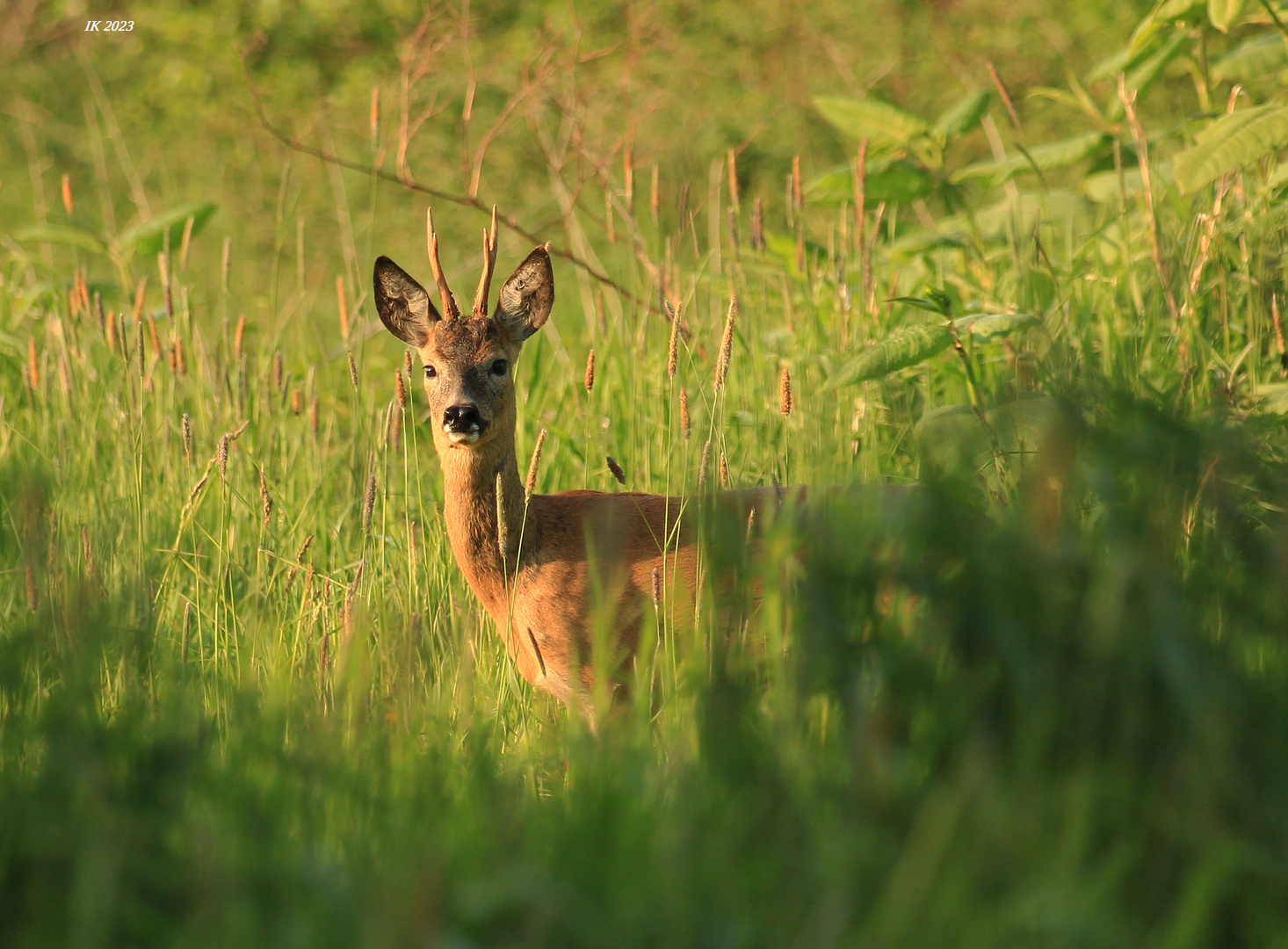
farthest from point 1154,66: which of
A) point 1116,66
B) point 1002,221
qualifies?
point 1002,221

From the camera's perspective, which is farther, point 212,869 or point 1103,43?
point 1103,43

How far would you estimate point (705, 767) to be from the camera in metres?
1.92

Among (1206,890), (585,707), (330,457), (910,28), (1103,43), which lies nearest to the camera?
(1206,890)

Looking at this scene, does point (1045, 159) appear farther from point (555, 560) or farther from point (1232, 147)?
point (555, 560)

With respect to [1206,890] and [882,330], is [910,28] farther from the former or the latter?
[1206,890]

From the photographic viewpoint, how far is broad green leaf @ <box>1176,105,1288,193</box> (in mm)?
3520

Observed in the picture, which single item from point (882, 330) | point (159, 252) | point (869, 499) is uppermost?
point (159, 252)

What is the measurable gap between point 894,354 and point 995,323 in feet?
0.90

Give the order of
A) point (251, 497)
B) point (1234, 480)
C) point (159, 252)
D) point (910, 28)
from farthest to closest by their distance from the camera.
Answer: point (910, 28) < point (159, 252) < point (251, 497) < point (1234, 480)

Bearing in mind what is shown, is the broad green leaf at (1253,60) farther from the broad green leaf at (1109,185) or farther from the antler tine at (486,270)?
the antler tine at (486,270)

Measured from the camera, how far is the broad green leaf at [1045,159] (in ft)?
14.2

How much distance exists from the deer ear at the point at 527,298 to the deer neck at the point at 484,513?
17.8 inches

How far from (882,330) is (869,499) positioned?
233 cm

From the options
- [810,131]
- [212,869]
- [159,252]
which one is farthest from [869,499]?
[810,131]
